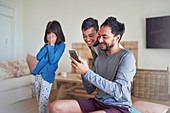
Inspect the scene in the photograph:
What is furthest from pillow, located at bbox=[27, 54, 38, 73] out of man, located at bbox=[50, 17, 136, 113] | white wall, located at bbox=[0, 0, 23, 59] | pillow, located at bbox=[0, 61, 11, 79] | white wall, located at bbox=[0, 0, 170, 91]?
man, located at bbox=[50, 17, 136, 113]

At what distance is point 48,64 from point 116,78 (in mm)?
1126

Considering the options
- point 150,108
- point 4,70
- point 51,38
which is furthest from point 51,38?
point 4,70

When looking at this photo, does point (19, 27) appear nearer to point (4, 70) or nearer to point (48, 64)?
point (4, 70)

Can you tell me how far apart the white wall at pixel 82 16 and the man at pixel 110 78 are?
258 cm

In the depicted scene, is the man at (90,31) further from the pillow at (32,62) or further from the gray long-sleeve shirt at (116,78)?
the pillow at (32,62)

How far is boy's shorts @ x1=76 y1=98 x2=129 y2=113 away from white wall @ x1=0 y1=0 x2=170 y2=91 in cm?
268

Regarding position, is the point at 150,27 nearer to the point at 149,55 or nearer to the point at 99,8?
the point at 149,55

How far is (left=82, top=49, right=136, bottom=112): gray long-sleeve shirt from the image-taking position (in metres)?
1.10

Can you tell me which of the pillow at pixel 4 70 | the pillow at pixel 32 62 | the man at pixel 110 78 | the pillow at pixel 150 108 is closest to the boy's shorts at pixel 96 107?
the man at pixel 110 78

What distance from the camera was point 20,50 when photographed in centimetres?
528

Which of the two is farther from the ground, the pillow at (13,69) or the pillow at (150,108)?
the pillow at (13,69)

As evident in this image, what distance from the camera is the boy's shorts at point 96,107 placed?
1129 mm

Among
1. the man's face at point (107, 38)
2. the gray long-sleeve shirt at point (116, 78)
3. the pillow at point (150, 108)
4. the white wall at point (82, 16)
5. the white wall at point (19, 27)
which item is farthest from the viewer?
the white wall at point (19, 27)

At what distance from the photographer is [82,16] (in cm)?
434
